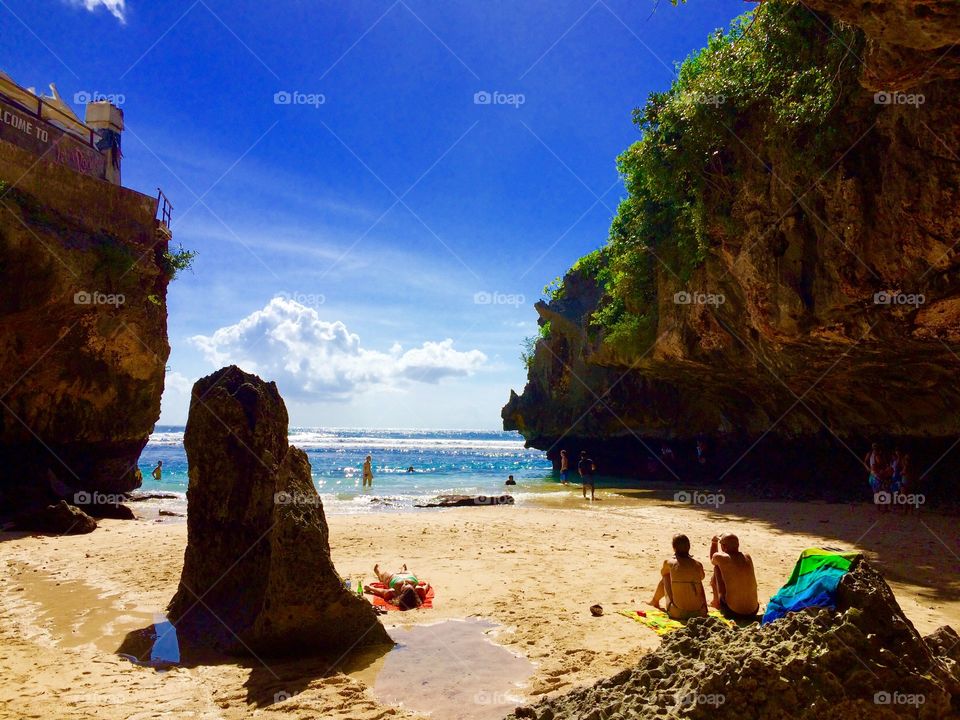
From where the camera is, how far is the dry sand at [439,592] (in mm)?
4520

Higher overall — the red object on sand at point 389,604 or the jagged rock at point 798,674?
the jagged rock at point 798,674

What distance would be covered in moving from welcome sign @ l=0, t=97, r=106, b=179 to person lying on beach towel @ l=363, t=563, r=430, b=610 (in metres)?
16.0

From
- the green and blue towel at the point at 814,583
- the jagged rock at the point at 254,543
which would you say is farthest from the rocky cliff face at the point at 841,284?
the jagged rock at the point at 254,543

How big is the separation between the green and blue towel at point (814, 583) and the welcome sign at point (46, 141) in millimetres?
19752

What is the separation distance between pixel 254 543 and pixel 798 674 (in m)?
5.83

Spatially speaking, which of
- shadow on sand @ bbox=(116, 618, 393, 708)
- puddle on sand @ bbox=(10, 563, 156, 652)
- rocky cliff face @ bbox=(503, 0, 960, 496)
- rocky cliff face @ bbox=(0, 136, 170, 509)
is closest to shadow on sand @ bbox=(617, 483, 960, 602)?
rocky cliff face @ bbox=(503, 0, 960, 496)

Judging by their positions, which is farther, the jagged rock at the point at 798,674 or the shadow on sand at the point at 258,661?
the shadow on sand at the point at 258,661

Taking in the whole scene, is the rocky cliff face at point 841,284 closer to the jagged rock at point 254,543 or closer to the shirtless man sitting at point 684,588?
the shirtless man sitting at point 684,588

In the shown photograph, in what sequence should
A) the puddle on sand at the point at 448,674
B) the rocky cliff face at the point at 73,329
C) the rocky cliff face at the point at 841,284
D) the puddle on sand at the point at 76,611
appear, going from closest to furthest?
the puddle on sand at the point at 448,674
the puddle on sand at the point at 76,611
the rocky cliff face at the point at 841,284
the rocky cliff face at the point at 73,329

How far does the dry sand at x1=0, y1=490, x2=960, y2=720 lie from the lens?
14.8ft

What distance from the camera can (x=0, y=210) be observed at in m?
13.7

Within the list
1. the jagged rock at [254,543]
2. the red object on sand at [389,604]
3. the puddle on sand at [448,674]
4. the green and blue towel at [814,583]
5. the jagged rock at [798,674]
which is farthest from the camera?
the red object on sand at [389,604]

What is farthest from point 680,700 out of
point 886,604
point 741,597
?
point 741,597

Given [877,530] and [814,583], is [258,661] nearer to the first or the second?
[814,583]
